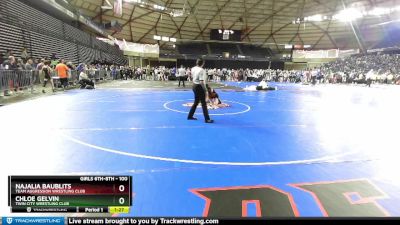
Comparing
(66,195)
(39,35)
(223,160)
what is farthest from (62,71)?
(66,195)

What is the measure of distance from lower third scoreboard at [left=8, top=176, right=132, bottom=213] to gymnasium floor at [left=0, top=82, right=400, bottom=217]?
72 centimetres

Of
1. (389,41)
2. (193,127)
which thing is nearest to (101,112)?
(193,127)

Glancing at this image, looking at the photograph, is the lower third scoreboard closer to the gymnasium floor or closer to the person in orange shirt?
the gymnasium floor

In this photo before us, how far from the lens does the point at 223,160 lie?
4.42 meters

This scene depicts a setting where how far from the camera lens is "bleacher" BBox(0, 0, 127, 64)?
53.8ft

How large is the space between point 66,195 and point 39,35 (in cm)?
2156

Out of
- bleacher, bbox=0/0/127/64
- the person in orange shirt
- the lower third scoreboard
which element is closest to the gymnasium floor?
the lower third scoreboard

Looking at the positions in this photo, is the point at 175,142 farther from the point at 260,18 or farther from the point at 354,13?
the point at 260,18

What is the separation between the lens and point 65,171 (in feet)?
12.4

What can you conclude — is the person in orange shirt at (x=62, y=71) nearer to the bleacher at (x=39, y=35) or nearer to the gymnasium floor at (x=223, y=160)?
the bleacher at (x=39, y=35)

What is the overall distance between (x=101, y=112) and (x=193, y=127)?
11.8ft

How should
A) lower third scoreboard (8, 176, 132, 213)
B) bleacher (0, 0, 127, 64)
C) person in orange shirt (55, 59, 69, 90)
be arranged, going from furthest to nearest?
bleacher (0, 0, 127, 64) → person in orange shirt (55, 59, 69, 90) → lower third scoreboard (8, 176, 132, 213)

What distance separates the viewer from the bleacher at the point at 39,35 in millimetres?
16406

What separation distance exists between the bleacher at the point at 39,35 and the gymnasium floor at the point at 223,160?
1141cm
